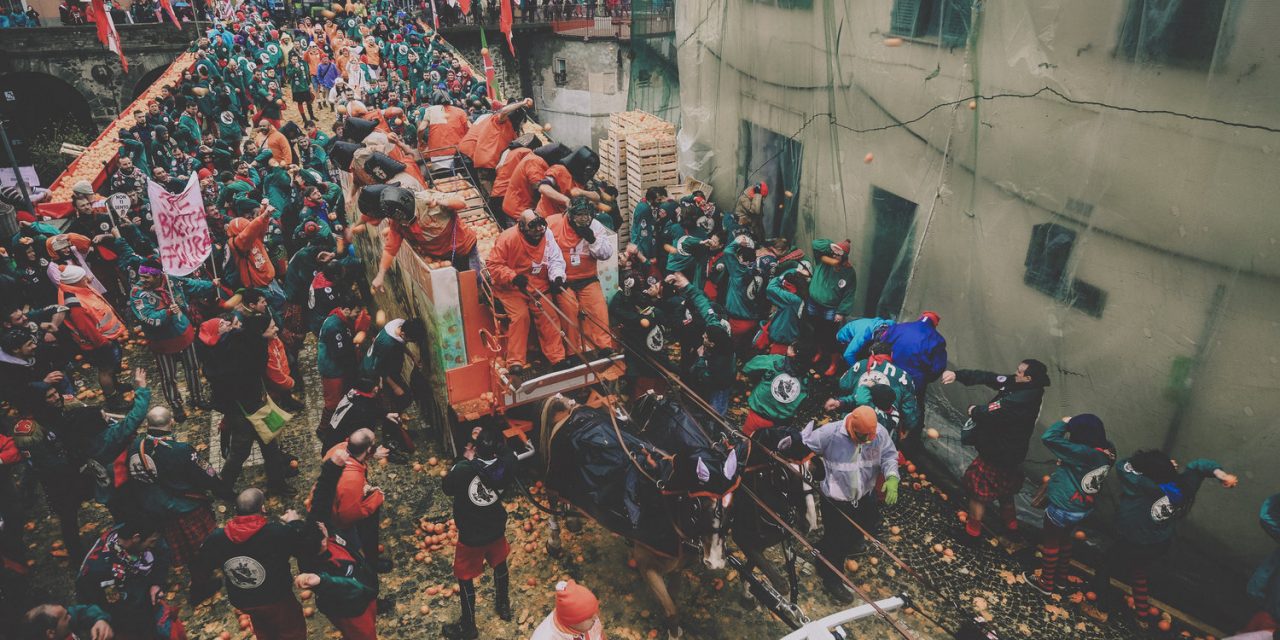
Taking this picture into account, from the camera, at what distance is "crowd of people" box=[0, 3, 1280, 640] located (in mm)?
4914

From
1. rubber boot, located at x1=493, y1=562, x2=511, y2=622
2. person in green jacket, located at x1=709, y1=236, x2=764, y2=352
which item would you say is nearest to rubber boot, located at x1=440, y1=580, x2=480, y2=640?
rubber boot, located at x1=493, y1=562, x2=511, y2=622

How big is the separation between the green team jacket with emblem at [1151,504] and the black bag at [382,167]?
25.0 ft

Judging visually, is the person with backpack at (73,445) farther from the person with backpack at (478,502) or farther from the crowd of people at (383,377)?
the person with backpack at (478,502)

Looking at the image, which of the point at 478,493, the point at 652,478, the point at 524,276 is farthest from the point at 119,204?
the point at 652,478

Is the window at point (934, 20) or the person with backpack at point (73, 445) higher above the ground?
the window at point (934, 20)

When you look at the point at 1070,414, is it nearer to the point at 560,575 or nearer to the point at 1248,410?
the point at 1248,410

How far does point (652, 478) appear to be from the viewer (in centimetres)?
516

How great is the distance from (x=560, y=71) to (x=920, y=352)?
26861 mm

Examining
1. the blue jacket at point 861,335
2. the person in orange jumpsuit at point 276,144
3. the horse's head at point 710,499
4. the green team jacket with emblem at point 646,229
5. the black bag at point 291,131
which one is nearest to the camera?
the horse's head at point 710,499

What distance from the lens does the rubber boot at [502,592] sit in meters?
5.67

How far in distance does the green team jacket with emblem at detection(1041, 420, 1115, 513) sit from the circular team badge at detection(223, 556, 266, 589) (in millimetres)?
6246

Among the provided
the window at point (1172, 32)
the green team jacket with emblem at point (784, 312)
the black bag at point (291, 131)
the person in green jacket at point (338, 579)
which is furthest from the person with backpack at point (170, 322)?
the window at point (1172, 32)

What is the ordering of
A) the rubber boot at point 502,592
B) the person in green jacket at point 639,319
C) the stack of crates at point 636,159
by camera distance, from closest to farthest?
the rubber boot at point 502,592 → the person in green jacket at point 639,319 → the stack of crates at point 636,159

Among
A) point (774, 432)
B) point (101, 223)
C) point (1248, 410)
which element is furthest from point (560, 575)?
point (101, 223)
